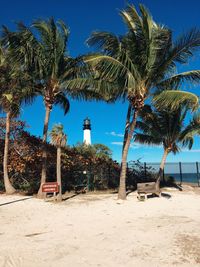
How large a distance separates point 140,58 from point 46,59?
4391mm

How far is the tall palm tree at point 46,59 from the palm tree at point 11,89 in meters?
0.47

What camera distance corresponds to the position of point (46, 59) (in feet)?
45.4

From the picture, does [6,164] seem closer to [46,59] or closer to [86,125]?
[46,59]

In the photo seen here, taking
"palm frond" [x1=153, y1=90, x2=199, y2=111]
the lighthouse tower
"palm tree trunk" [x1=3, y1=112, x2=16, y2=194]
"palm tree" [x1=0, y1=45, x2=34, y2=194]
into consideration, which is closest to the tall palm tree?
"palm tree" [x1=0, y1=45, x2=34, y2=194]

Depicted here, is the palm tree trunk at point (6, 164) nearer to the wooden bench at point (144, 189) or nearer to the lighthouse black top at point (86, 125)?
the wooden bench at point (144, 189)

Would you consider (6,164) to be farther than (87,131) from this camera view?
No

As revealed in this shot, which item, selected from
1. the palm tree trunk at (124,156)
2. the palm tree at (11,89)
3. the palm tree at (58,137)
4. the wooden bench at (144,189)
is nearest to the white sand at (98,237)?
the palm tree at (58,137)

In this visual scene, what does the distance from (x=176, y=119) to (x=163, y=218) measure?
9187 mm

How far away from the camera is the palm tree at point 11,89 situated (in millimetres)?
13812

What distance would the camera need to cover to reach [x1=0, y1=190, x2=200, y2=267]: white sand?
16.0 ft

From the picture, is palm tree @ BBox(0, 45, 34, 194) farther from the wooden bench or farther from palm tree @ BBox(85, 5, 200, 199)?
the wooden bench

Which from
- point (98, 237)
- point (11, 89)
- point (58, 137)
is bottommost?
point (98, 237)

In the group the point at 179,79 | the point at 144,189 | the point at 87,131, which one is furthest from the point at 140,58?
the point at 87,131

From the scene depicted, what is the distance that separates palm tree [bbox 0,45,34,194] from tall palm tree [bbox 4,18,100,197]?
0.47 m
